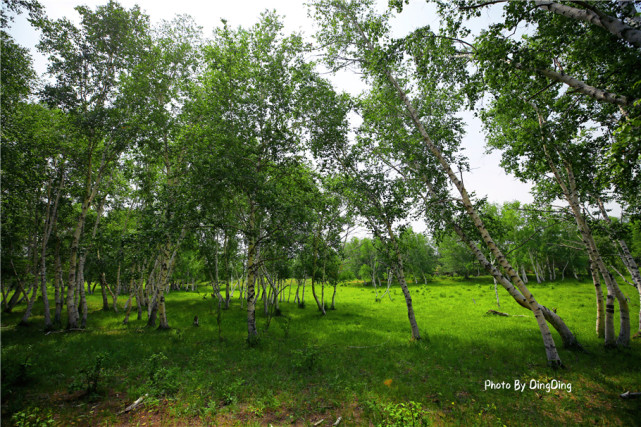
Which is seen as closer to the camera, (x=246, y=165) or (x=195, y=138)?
(x=246, y=165)

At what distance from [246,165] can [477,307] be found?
27591mm

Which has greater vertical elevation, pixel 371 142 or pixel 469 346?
pixel 371 142

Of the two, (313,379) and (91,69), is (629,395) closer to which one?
(313,379)

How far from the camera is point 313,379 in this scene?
883 centimetres

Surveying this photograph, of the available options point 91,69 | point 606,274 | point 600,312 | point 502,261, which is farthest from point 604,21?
point 91,69

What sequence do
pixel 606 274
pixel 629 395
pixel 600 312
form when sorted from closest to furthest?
1. pixel 629 395
2. pixel 606 274
3. pixel 600 312

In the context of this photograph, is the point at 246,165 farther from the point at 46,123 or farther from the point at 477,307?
the point at 477,307

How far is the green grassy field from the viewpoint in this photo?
6.28 meters

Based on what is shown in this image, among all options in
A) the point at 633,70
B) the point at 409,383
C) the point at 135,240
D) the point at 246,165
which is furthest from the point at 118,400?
→ the point at 633,70

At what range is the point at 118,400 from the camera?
278 inches

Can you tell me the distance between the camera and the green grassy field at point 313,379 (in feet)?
20.6

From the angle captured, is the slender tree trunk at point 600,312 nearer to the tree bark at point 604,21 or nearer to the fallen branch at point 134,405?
the tree bark at point 604,21

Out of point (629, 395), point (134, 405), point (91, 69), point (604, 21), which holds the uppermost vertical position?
point (91, 69)

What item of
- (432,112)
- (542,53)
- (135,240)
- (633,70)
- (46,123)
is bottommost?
(135,240)
